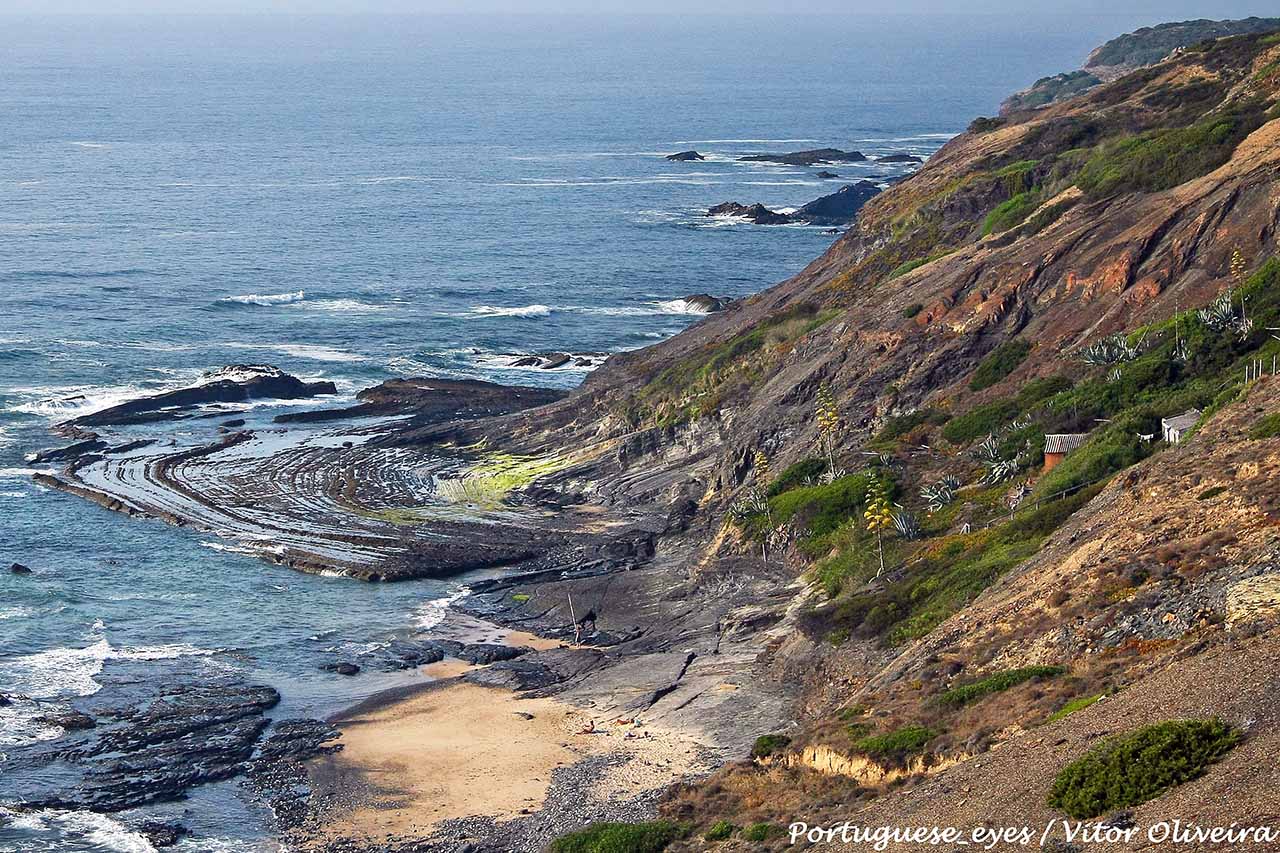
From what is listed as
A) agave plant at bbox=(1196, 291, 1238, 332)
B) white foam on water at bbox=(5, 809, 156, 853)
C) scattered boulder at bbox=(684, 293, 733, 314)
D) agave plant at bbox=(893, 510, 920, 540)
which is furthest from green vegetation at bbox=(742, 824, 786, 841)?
scattered boulder at bbox=(684, 293, 733, 314)

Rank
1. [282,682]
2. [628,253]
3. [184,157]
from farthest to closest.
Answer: [184,157] < [628,253] < [282,682]

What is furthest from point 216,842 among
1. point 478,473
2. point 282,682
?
point 478,473

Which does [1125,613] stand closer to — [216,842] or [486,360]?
[216,842]

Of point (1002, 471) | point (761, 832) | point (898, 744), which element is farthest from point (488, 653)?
point (761, 832)

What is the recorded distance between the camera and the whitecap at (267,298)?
116 meters

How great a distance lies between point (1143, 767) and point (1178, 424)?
2253 centimetres

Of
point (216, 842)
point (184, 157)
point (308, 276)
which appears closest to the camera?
point (216, 842)

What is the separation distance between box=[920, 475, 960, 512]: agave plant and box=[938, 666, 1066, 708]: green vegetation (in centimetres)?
1779

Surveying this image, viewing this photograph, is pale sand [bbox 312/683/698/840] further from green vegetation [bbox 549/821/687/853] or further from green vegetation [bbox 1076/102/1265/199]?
green vegetation [bbox 1076/102/1265/199]

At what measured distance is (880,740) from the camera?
32.4 m

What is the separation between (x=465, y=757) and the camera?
44656 millimetres

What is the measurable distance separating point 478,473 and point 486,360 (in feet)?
89.3

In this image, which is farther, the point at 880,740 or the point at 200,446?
the point at 200,446

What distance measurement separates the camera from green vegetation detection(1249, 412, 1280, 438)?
121ft
